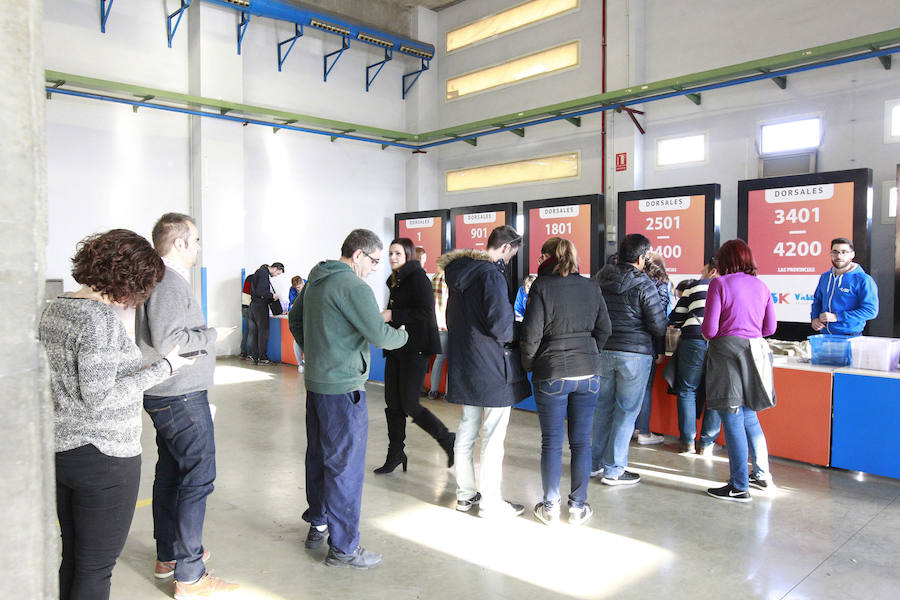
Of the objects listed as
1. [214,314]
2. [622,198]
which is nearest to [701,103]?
[622,198]

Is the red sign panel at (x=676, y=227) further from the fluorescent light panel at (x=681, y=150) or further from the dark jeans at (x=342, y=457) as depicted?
the dark jeans at (x=342, y=457)

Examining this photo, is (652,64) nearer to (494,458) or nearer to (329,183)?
(329,183)

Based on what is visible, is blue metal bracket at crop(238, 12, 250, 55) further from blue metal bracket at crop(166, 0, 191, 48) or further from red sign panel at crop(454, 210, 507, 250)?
red sign panel at crop(454, 210, 507, 250)

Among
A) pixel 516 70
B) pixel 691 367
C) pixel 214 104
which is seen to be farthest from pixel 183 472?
pixel 516 70

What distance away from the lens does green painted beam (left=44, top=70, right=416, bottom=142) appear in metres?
8.00

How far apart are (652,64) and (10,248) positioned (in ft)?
29.6

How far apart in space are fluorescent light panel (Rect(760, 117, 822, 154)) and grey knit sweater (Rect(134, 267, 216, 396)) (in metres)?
7.30

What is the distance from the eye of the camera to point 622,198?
8.12 m

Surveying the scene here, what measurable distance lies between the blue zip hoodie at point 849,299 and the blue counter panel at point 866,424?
131 cm

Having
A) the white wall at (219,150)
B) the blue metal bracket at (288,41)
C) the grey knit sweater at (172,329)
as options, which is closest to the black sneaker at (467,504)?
the grey knit sweater at (172,329)

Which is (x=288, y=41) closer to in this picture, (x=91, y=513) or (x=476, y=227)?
(x=476, y=227)

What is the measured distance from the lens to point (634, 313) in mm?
3910

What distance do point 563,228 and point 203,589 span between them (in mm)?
7149

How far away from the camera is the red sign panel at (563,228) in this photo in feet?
28.2
